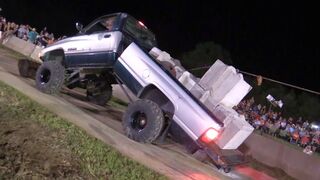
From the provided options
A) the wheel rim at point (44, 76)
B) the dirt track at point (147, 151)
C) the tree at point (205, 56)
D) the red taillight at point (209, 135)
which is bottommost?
the tree at point (205, 56)

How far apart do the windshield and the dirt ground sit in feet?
13.5

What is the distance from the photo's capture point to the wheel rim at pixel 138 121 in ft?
30.9

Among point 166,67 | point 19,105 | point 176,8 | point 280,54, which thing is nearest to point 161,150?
point 166,67

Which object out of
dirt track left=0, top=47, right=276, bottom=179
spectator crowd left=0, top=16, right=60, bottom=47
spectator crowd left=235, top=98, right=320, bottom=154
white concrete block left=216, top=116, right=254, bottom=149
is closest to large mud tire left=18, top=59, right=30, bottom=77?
dirt track left=0, top=47, right=276, bottom=179

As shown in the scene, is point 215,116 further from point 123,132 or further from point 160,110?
point 123,132

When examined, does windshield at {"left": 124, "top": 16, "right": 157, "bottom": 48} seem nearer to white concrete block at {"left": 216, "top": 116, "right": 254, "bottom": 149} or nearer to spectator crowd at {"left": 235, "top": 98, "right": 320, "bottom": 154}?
white concrete block at {"left": 216, "top": 116, "right": 254, "bottom": 149}

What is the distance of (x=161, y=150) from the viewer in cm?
939

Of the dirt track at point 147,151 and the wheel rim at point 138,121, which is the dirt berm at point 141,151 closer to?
the dirt track at point 147,151

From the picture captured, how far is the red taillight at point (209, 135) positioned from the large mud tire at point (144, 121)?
0.79 m

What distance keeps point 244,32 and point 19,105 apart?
4708 centimetres

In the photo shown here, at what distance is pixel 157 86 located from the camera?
943 centimetres

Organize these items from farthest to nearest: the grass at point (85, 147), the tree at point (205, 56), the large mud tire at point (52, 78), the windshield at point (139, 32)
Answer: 1. the tree at point (205, 56)
2. the large mud tire at point (52, 78)
3. the windshield at point (139, 32)
4. the grass at point (85, 147)

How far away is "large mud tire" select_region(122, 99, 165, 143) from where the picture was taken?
9094 millimetres

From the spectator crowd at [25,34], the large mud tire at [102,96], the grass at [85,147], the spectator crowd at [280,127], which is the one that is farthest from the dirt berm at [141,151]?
the spectator crowd at [25,34]
